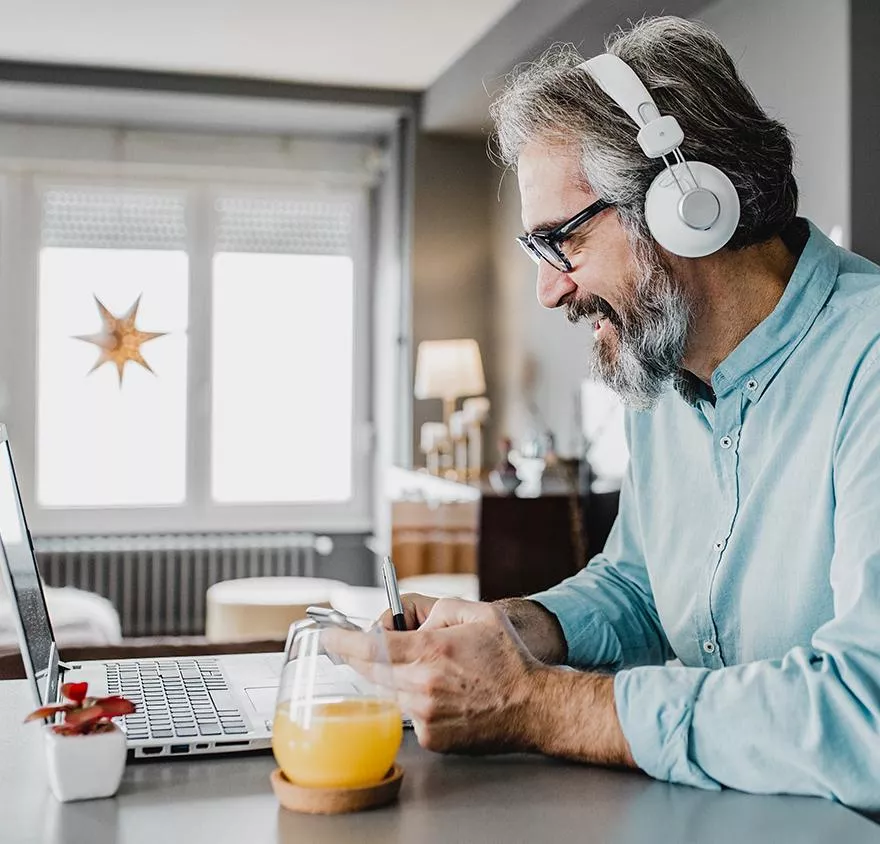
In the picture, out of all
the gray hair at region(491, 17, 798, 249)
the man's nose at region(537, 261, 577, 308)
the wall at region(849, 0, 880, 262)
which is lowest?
the man's nose at region(537, 261, 577, 308)

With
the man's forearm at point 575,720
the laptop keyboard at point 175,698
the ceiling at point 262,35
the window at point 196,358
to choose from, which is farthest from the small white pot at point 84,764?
the window at point 196,358

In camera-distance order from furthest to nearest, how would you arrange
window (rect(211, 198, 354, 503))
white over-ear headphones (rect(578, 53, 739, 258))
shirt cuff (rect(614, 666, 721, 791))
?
1. window (rect(211, 198, 354, 503))
2. white over-ear headphones (rect(578, 53, 739, 258))
3. shirt cuff (rect(614, 666, 721, 791))

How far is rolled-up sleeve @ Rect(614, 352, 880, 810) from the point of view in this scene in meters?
0.91

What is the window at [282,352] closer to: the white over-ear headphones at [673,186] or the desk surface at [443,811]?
the white over-ear headphones at [673,186]

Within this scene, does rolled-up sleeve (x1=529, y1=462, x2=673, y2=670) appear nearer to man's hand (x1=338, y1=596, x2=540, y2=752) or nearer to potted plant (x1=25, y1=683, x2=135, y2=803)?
man's hand (x1=338, y1=596, x2=540, y2=752)

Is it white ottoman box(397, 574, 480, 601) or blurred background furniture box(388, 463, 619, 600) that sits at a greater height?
blurred background furniture box(388, 463, 619, 600)

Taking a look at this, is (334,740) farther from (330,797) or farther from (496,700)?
(496,700)

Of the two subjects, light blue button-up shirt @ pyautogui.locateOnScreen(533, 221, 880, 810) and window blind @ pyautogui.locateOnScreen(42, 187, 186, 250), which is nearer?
light blue button-up shirt @ pyautogui.locateOnScreen(533, 221, 880, 810)

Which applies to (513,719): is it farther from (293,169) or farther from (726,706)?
(293,169)

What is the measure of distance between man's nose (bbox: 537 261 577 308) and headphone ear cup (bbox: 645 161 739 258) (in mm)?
123

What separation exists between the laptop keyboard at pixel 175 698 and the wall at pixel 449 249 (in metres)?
4.01

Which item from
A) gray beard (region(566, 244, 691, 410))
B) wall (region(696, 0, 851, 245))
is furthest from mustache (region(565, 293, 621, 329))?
wall (region(696, 0, 851, 245))

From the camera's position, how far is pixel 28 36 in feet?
15.1

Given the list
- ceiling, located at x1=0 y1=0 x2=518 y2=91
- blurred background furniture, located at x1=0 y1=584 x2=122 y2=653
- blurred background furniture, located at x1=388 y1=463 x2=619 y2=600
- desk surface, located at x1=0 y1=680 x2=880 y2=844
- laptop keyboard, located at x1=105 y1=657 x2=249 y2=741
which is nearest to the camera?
desk surface, located at x1=0 y1=680 x2=880 y2=844
